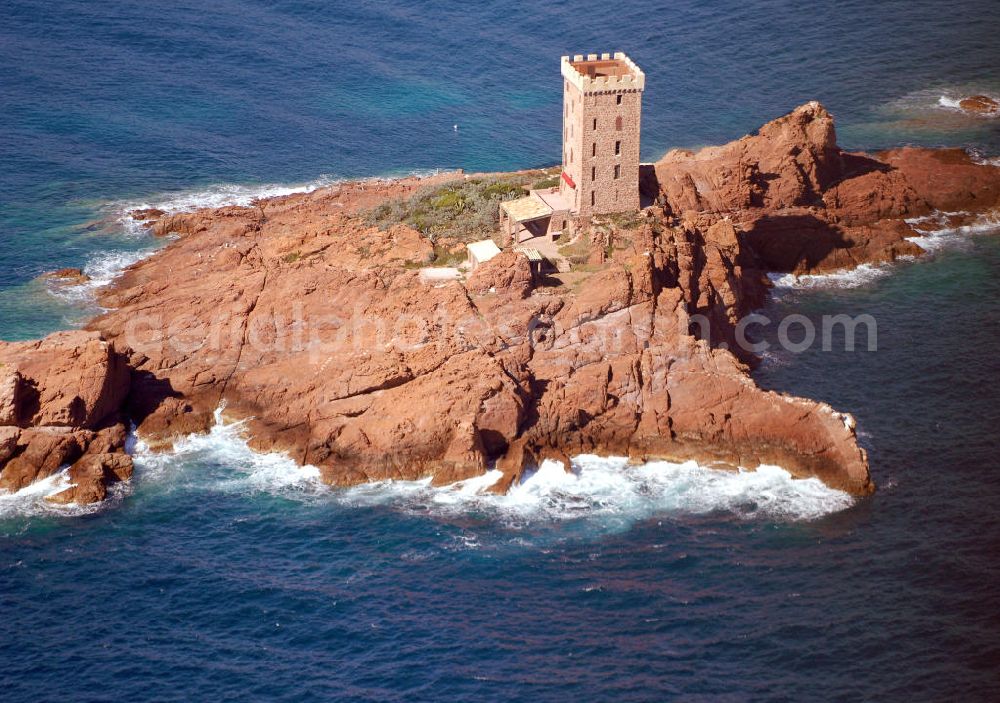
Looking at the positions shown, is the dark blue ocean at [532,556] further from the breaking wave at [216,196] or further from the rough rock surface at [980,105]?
the rough rock surface at [980,105]

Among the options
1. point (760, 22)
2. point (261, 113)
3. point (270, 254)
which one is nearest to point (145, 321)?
point (270, 254)

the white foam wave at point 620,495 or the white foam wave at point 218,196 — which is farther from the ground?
the white foam wave at point 218,196

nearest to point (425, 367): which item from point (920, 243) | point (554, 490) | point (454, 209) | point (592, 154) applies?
point (554, 490)

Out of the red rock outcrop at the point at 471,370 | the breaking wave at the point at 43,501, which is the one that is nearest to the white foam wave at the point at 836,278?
the red rock outcrop at the point at 471,370

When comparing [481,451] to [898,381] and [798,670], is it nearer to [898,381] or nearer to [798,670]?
[798,670]

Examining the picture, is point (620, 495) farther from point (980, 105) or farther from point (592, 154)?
point (980, 105)

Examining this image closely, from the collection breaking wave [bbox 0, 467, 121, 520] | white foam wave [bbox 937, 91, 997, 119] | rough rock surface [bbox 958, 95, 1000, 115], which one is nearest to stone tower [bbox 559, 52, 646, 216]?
breaking wave [bbox 0, 467, 121, 520]
